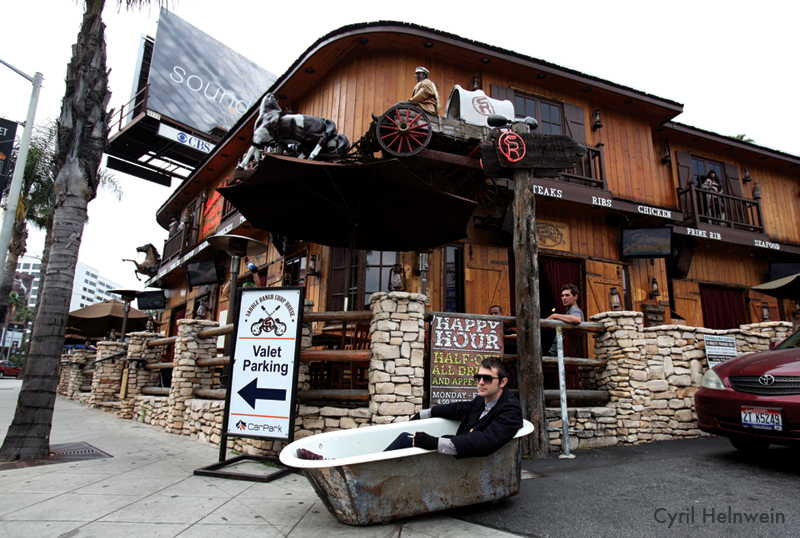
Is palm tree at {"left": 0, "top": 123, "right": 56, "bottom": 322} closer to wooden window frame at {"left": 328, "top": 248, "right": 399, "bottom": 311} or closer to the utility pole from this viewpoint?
the utility pole

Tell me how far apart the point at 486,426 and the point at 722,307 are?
1237 cm

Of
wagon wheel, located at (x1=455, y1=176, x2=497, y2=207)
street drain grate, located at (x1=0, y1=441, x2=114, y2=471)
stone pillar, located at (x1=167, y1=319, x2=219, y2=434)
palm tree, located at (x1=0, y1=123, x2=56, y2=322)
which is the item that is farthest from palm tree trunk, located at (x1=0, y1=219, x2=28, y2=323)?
wagon wheel, located at (x1=455, y1=176, x2=497, y2=207)

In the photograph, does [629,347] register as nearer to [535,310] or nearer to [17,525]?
[535,310]

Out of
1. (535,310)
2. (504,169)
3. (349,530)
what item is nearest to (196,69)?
(504,169)

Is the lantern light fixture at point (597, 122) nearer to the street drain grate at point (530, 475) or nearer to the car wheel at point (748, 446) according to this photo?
the car wheel at point (748, 446)

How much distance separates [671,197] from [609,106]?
3.09 m

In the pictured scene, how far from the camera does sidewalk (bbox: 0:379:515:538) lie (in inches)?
121

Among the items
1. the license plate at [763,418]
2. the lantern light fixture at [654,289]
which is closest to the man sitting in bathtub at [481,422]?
the license plate at [763,418]

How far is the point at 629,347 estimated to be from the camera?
645 centimetres

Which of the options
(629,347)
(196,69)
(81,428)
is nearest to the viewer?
(629,347)

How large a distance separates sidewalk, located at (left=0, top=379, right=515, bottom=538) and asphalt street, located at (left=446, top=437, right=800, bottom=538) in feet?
1.79

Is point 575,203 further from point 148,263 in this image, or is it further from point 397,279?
point 148,263

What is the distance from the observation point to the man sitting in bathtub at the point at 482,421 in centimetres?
309

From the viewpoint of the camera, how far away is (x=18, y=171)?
303 inches
